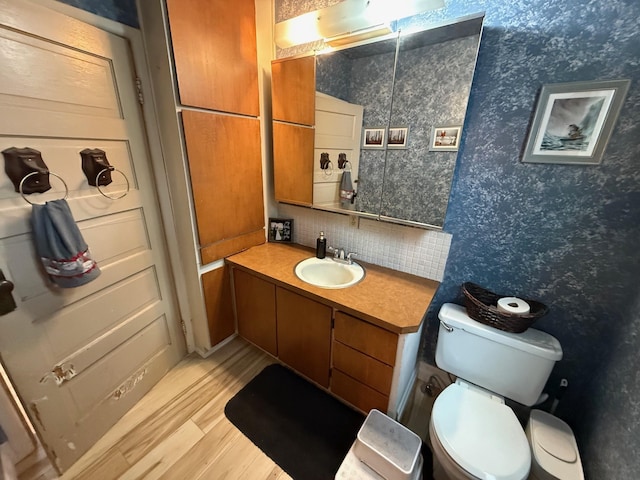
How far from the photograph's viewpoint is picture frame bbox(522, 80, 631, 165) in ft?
3.08

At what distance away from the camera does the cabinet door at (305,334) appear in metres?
1.38

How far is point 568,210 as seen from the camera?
107 cm

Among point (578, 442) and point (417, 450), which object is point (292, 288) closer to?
point (417, 450)

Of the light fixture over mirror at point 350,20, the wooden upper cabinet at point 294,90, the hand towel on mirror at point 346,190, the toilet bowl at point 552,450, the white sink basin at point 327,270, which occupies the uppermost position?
the light fixture over mirror at point 350,20

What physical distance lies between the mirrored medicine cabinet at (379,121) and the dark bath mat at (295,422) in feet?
3.92

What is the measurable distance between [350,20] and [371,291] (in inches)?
55.9

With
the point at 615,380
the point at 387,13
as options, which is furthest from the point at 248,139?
the point at 615,380

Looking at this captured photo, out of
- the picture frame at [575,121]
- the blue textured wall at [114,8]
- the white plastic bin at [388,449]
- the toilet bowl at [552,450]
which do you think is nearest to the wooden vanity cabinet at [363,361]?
the white plastic bin at [388,449]

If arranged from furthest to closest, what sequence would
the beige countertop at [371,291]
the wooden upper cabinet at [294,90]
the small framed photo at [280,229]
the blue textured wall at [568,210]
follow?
the small framed photo at [280,229]
the wooden upper cabinet at [294,90]
the beige countertop at [371,291]
the blue textured wall at [568,210]

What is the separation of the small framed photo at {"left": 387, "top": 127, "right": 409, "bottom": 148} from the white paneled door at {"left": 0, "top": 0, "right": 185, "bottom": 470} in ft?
4.37

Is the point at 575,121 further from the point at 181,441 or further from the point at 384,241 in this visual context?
the point at 181,441

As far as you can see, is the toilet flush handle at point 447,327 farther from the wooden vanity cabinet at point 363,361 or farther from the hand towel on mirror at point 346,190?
the hand towel on mirror at point 346,190

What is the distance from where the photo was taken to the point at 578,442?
1.18 metres

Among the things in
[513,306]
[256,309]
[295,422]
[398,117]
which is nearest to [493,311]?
[513,306]
